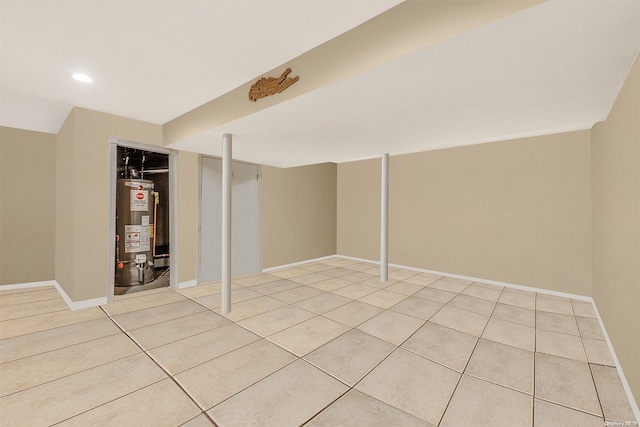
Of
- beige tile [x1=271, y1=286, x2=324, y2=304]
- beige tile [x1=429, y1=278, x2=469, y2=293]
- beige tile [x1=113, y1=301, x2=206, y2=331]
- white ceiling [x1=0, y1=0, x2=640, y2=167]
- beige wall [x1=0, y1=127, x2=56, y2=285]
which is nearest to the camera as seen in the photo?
white ceiling [x1=0, y1=0, x2=640, y2=167]

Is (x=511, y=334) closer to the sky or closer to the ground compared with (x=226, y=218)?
closer to the ground

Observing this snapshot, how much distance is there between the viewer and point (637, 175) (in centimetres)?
183

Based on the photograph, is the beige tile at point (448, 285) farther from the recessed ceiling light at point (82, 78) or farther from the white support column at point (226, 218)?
the recessed ceiling light at point (82, 78)

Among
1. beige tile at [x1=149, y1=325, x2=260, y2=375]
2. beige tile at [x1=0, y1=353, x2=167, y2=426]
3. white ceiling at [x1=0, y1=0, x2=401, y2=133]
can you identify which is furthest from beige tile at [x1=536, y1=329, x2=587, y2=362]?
beige tile at [x1=0, y1=353, x2=167, y2=426]

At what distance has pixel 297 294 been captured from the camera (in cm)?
438

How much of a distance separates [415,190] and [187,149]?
4.95 meters

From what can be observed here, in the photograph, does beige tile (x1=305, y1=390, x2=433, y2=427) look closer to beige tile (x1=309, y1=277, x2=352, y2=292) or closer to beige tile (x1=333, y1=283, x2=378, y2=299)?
beige tile (x1=333, y1=283, x2=378, y2=299)

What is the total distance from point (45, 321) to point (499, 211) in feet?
23.9

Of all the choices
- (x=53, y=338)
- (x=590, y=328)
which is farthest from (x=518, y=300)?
(x=53, y=338)

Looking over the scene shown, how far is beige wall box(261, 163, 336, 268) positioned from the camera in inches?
243

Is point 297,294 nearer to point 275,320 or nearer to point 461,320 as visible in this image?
point 275,320

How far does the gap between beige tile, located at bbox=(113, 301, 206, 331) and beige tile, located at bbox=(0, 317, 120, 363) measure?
132 millimetres

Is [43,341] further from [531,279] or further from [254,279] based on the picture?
[531,279]

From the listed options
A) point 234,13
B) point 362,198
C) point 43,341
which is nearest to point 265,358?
point 43,341
